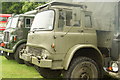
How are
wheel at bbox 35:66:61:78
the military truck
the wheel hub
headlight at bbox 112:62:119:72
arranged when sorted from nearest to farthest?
headlight at bbox 112:62:119:72, the wheel hub, wheel at bbox 35:66:61:78, the military truck

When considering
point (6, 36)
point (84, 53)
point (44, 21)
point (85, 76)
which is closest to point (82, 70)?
point (85, 76)

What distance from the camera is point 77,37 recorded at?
5449mm

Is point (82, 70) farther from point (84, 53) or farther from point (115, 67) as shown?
point (115, 67)

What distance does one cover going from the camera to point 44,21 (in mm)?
5711

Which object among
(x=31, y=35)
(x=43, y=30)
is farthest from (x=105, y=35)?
(x=31, y=35)

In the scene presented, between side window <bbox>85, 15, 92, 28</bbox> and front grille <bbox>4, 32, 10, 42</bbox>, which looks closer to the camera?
side window <bbox>85, 15, 92, 28</bbox>

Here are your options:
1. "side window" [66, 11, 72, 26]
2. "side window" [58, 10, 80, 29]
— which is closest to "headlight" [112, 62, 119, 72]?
"side window" [58, 10, 80, 29]

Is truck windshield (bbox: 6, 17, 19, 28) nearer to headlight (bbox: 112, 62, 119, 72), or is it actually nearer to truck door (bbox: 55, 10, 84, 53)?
truck door (bbox: 55, 10, 84, 53)

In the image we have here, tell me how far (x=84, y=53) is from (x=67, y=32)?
36.7 inches

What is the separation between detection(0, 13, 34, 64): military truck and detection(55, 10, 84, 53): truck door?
4.48m

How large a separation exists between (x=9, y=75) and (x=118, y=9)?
473 cm

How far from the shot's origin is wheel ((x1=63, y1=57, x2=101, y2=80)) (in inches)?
201

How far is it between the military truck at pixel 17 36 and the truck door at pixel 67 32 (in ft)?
14.7

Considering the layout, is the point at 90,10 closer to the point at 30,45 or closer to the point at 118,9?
the point at 118,9
